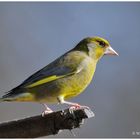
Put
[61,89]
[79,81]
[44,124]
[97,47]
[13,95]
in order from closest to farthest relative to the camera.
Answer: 1. [44,124]
2. [13,95]
3. [61,89]
4. [79,81]
5. [97,47]

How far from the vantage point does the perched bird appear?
4129 millimetres

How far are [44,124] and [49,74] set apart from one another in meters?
0.87

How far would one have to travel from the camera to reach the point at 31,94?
4172 millimetres

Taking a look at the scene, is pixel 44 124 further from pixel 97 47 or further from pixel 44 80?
pixel 97 47

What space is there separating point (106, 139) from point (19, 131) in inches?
52.4

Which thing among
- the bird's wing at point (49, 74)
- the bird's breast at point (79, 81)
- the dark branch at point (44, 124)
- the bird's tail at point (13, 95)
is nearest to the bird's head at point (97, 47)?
the bird's breast at point (79, 81)

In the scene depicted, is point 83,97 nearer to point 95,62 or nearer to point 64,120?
point 95,62

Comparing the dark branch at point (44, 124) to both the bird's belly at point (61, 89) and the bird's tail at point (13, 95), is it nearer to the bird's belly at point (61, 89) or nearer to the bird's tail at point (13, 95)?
the bird's tail at point (13, 95)

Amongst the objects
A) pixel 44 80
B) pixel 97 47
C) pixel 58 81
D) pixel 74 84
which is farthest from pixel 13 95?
pixel 97 47

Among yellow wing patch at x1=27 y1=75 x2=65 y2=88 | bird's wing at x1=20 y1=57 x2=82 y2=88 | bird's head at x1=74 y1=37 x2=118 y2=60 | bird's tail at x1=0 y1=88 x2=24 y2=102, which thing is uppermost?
bird's head at x1=74 y1=37 x2=118 y2=60

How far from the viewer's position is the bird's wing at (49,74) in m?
4.15

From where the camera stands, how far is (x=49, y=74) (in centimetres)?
426

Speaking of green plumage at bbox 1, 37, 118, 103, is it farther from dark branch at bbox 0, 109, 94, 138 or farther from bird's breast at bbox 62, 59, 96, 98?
dark branch at bbox 0, 109, 94, 138

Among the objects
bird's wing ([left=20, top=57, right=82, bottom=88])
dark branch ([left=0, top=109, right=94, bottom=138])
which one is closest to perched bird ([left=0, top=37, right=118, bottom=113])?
bird's wing ([left=20, top=57, right=82, bottom=88])
